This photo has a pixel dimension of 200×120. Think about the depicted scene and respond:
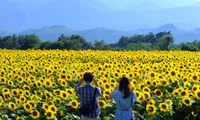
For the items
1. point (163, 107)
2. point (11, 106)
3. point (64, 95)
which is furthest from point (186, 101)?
point (11, 106)

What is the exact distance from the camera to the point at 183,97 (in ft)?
29.6

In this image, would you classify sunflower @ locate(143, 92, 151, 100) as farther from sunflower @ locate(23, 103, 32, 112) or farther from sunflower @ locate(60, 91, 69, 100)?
sunflower @ locate(23, 103, 32, 112)

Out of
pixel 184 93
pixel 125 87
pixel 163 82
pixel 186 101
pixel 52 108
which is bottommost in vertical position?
pixel 52 108

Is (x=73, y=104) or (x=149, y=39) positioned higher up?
(x=149, y=39)

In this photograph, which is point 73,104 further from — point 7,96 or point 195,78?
point 195,78

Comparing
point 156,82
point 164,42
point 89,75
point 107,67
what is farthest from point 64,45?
point 89,75

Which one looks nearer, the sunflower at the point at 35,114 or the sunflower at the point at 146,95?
the sunflower at the point at 35,114

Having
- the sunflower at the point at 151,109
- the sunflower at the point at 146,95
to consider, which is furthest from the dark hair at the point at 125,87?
the sunflower at the point at 146,95

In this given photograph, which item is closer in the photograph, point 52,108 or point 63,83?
point 52,108

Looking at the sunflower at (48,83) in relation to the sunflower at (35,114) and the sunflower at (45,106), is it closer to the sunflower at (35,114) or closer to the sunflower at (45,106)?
the sunflower at (45,106)

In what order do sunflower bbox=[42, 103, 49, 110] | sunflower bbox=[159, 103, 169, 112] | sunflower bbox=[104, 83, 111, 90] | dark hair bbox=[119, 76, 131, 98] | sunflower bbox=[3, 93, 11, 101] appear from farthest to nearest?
sunflower bbox=[104, 83, 111, 90] → sunflower bbox=[3, 93, 11, 101] → sunflower bbox=[42, 103, 49, 110] → sunflower bbox=[159, 103, 169, 112] → dark hair bbox=[119, 76, 131, 98]

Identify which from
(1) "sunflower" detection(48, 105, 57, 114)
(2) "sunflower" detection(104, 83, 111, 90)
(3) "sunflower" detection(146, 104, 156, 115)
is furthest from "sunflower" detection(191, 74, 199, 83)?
(1) "sunflower" detection(48, 105, 57, 114)

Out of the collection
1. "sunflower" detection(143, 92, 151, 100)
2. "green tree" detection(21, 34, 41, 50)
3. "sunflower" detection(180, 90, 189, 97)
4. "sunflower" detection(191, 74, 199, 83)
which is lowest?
"sunflower" detection(143, 92, 151, 100)

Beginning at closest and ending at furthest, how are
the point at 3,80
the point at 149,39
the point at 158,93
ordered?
the point at 158,93 < the point at 3,80 < the point at 149,39
